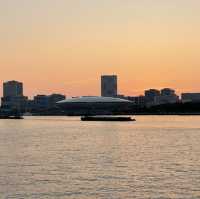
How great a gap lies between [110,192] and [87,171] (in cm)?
990

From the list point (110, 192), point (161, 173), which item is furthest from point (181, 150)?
point (110, 192)

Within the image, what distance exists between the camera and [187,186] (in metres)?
41.6

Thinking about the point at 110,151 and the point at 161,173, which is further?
the point at 110,151

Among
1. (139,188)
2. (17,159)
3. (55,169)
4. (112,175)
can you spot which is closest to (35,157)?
(17,159)

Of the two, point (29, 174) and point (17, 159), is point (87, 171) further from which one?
point (17, 159)

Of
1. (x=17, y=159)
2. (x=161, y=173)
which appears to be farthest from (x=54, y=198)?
(x=17, y=159)

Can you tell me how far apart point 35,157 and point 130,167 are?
41.9ft

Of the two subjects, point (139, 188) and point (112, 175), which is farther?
point (112, 175)

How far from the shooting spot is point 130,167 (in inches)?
2085

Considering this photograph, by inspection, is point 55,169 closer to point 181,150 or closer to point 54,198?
point 54,198

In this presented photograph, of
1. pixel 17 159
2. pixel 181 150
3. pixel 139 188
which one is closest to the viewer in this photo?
pixel 139 188

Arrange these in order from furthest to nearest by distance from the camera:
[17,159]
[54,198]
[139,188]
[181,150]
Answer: [181,150]
[17,159]
[139,188]
[54,198]

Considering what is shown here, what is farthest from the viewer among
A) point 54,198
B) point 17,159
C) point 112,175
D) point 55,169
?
point 17,159

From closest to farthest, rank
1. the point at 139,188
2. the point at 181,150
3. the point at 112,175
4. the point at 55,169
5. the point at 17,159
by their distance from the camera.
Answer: the point at 139,188 < the point at 112,175 < the point at 55,169 < the point at 17,159 < the point at 181,150
